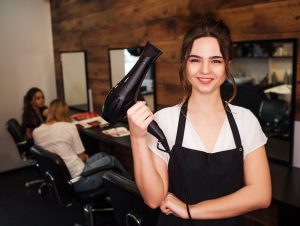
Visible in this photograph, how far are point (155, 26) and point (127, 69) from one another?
0.43 metres

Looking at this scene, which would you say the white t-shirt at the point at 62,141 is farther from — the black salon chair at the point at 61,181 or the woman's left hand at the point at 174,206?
the woman's left hand at the point at 174,206

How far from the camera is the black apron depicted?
93 centimetres

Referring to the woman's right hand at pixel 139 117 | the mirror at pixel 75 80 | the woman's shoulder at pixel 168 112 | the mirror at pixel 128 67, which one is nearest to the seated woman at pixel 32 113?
the mirror at pixel 75 80

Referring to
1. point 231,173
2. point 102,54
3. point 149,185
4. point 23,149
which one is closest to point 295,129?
point 231,173

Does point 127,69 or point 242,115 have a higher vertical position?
point 127,69

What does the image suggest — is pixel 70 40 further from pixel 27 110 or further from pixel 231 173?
pixel 231 173

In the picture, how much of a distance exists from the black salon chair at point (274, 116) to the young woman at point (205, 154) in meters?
1.03

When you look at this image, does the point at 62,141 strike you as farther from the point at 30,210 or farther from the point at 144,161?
the point at 144,161

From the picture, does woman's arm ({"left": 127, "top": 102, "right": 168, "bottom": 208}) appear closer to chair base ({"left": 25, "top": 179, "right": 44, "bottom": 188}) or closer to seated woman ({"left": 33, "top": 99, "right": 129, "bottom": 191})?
seated woman ({"left": 33, "top": 99, "right": 129, "bottom": 191})

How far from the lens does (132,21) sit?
2936mm

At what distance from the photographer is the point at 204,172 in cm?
94

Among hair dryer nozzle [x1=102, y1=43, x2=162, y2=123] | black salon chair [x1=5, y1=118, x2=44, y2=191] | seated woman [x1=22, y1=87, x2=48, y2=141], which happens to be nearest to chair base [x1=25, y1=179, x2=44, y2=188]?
black salon chair [x1=5, y1=118, x2=44, y2=191]

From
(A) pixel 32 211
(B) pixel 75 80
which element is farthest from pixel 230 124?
(B) pixel 75 80

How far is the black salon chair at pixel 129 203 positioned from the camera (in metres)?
1.20
